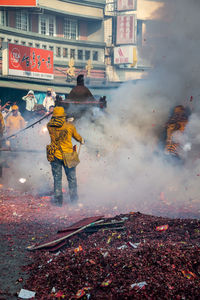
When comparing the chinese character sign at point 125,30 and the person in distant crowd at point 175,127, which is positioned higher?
the chinese character sign at point 125,30

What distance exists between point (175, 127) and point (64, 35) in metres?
21.8

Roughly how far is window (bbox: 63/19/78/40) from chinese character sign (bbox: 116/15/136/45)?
360 centimetres

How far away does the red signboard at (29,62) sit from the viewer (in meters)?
20.7

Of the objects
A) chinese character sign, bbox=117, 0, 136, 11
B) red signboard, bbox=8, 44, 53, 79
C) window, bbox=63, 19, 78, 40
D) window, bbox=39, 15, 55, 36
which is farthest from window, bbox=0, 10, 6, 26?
chinese character sign, bbox=117, 0, 136, 11

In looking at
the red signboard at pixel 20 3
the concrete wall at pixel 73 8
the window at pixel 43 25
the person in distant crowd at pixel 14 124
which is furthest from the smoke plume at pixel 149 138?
the window at pixel 43 25

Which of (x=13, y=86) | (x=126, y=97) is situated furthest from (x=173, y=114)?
(x=13, y=86)

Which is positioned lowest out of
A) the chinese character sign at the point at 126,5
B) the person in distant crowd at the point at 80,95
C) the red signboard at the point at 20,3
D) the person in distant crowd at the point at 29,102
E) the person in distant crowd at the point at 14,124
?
the person in distant crowd at the point at 14,124

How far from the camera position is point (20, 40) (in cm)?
2477

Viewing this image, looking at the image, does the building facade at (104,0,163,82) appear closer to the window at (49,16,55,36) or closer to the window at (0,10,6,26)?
the window at (49,16,55,36)

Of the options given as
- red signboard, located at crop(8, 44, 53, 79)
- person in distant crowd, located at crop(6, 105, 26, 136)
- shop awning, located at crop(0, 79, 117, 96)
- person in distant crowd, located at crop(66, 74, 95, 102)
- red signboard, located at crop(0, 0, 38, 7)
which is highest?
red signboard, located at crop(0, 0, 38, 7)

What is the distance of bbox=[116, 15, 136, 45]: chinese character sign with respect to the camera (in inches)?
1187

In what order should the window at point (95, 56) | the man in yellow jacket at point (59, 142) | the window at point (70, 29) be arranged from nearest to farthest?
the man in yellow jacket at point (59, 142), the window at point (70, 29), the window at point (95, 56)

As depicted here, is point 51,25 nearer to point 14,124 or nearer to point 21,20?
point 21,20

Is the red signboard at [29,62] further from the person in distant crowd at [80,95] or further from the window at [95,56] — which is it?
the person in distant crowd at [80,95]
